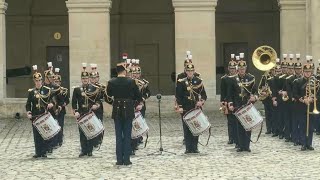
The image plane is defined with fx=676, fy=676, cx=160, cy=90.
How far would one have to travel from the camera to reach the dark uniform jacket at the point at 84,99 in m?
13.3

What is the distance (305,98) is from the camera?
13656mm

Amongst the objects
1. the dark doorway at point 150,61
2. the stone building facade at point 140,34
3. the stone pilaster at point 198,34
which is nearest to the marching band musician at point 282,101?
the stone pilaster at point 198,34

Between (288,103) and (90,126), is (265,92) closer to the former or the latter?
(288,103)

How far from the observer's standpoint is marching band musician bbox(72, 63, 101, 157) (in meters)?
13.2

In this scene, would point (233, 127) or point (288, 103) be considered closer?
point (233, 127)

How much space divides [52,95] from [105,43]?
9.04 meters

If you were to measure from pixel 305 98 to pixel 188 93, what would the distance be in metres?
2.38

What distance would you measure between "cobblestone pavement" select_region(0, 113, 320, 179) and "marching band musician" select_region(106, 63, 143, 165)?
0.31 metres

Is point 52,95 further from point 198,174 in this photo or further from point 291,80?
point 291,80

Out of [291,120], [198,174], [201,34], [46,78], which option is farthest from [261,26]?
[198,174]

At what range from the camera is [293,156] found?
41.7 ft

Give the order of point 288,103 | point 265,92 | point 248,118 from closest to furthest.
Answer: point 248,118 → point 288,103 → point 265,92

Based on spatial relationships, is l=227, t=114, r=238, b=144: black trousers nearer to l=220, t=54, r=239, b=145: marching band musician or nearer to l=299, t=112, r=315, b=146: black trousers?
l=220, t=54, r=239, b=145: marching band musician

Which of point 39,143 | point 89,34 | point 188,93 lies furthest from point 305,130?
point 89,34
